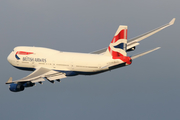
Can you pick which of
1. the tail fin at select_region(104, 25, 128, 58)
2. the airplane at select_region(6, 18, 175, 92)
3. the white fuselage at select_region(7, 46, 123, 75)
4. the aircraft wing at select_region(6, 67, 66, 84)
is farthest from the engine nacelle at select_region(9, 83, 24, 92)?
the tail fin at select_region(104, 25, 128, 58)

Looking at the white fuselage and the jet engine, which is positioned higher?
the white fuselage

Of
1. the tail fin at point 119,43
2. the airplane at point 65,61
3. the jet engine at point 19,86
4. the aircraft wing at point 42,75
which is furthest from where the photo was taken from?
the jet engine at point 19,86

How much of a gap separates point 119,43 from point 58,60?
15.0 meters

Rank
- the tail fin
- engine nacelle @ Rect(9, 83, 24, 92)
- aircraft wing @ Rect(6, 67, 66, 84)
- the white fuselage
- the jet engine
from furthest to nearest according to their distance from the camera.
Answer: the white fuselage, engine nacelle @ Rect(9, 83, 24, 92), the jet engine, aircraft wing @ Rect(6, 67, 66, 84), the tail fin

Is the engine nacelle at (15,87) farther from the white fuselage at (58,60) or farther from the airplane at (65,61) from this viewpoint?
the white fuselage at (58,60)

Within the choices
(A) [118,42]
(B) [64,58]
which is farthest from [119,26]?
(B) [64,58]

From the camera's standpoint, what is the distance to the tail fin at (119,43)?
87.1 m

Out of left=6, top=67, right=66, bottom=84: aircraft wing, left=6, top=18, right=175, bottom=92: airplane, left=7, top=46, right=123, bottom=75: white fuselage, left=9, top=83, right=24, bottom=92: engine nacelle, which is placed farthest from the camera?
left=7, top=46, right=123, bottom=75: white fuselage

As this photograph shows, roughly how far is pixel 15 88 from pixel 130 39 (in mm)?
30854

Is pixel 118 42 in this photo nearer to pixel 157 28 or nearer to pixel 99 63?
pixel 99 63

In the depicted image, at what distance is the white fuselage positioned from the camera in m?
92.1

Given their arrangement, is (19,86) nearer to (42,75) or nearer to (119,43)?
(42,75)

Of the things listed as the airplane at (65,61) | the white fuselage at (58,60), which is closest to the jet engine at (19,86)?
the airplane at (65,61)

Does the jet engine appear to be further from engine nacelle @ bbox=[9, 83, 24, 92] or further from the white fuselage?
the white fuselage
